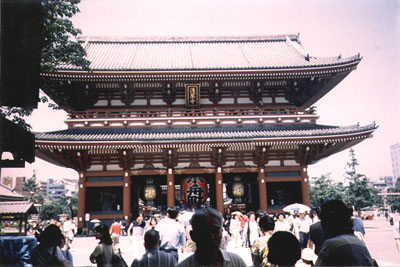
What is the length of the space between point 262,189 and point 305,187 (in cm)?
202

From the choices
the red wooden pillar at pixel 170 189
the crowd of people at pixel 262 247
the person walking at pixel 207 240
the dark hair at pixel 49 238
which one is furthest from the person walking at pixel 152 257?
the red wooden pillar at pixel 170 189

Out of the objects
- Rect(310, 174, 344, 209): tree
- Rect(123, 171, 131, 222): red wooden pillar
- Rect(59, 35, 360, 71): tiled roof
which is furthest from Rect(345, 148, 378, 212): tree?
Rect(123, 171, 131, 222): red wooden pillar

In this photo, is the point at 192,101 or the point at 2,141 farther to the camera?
the point at 192,101

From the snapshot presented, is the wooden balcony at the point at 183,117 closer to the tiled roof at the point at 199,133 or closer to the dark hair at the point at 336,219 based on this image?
the tiled roof at the point at 199,133

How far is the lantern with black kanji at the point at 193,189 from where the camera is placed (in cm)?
1492

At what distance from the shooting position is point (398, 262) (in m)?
7.99

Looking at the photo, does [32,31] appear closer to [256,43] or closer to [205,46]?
[205,46]

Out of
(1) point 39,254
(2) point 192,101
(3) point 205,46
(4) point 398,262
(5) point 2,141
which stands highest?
(3) point 205,46

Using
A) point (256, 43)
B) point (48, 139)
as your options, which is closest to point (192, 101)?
point (48, 139)

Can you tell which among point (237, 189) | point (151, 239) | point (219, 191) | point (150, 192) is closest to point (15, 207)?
point (150, 192)

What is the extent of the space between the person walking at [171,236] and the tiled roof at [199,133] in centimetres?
790

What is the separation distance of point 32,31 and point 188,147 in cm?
1020

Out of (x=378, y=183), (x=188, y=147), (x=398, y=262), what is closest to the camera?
(x=398, y=262)

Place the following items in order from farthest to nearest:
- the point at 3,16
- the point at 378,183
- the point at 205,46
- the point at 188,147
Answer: the point at 378,183 < the point at 205,46 < the point at 188,147 < the point at 3,16
